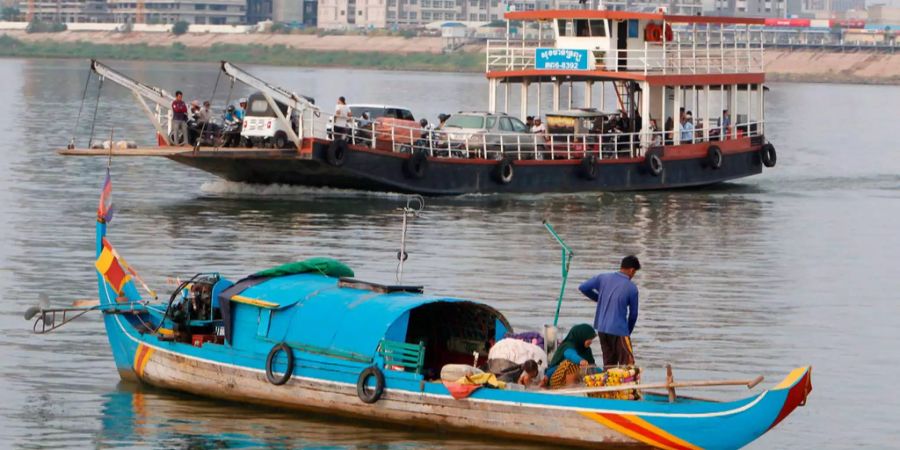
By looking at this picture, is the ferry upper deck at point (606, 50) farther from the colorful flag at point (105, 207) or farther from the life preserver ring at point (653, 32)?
the colorful flag at point (105, 207)

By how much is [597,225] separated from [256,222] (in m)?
6.73

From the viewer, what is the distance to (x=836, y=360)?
70.5ft

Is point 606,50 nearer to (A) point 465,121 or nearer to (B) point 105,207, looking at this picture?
(A) point 465,121

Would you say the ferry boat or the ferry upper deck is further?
the ferry upper deck

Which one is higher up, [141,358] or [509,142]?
[509,142]

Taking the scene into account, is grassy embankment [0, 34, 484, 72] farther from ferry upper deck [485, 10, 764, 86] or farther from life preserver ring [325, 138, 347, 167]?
life preserver ring [325, 138, 347, 167]

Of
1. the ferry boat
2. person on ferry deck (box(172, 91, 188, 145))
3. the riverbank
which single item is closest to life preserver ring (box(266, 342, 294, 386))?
the ferry boat

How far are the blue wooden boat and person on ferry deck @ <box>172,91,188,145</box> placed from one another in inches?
703

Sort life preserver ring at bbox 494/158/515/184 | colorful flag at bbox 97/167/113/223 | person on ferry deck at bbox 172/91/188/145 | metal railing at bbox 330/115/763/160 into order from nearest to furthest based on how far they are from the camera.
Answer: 1. colorful flag at bbox 97/167/113/223
2. person on ferry deck at bbox 172/91/188/145
3. metal railing at bbox 330/115/763/160
4. life preserver ring at bbox 494/158/515/184

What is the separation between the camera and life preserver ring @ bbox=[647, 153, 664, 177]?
136 ft

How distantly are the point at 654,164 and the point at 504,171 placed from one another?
4486 mm

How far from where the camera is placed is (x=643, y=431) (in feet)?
51.1

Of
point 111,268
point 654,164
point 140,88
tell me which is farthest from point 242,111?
point 111,268

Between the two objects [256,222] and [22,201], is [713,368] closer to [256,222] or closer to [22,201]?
[256,222]
